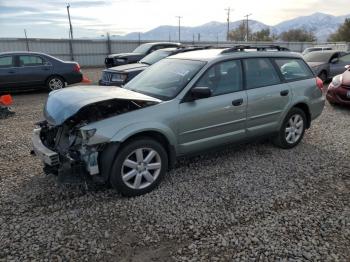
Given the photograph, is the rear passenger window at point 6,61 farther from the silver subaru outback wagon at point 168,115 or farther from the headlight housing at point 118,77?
the silver subaru outback wagon at point 168,115

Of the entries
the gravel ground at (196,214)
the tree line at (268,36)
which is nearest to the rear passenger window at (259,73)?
the gravel ground at (196,214)

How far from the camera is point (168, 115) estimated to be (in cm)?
405

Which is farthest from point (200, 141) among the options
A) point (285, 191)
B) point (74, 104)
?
point (74, 104)

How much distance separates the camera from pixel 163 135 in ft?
13.3

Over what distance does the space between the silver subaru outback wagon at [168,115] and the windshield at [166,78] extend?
0.02 metres

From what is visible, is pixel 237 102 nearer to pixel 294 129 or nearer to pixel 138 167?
pixel 294 129

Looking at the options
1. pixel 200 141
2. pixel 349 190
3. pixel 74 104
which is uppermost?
pixel 74 104

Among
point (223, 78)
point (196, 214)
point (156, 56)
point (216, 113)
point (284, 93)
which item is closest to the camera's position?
point (196, 214)

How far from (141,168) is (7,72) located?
28.3 feet

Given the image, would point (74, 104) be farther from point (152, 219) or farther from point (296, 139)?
point (296, 139)

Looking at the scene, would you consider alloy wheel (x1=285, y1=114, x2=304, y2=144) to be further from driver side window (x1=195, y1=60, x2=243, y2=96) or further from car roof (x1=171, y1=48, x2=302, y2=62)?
driver side window (x1=195, y1=60, x2=243, y2=96)

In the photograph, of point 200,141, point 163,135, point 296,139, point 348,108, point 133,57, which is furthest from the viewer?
point 133,57

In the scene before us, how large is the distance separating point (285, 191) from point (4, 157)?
4.27 meters

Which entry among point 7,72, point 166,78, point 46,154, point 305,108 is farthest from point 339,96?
point 7,72
